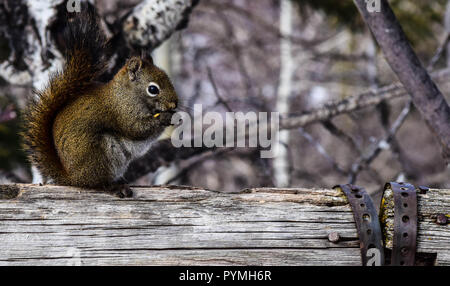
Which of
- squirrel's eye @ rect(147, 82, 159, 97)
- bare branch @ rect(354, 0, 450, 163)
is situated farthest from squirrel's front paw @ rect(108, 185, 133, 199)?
bare branch @ rect(354, 0, 450, 163)

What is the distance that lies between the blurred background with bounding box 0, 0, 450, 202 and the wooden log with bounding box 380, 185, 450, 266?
0.86m

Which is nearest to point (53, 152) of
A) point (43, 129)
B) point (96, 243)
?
point (43, 129)

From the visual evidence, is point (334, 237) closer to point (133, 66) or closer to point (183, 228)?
point (183, 228)

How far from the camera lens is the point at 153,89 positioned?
188cm

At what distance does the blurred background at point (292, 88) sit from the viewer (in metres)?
3.15

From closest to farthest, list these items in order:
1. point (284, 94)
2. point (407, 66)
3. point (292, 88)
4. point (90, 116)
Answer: point (90, 116) < point (407, 66) < point (284, 94) < point (292, 88)

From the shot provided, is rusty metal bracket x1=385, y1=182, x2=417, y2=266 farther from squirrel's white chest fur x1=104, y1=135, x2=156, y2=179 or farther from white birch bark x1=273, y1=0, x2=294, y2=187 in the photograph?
white birch bark x1=273, y1=0, x2=294, y2=187

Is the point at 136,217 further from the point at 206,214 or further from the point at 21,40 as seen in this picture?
the point at 21,40

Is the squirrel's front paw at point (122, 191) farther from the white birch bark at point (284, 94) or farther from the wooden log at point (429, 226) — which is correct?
the white birch bark at point (284, 94)

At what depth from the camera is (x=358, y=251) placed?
1538 mm

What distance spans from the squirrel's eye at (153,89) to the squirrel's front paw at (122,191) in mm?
414

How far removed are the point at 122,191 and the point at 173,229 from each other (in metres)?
0.22

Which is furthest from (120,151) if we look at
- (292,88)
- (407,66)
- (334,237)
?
(292,88)
